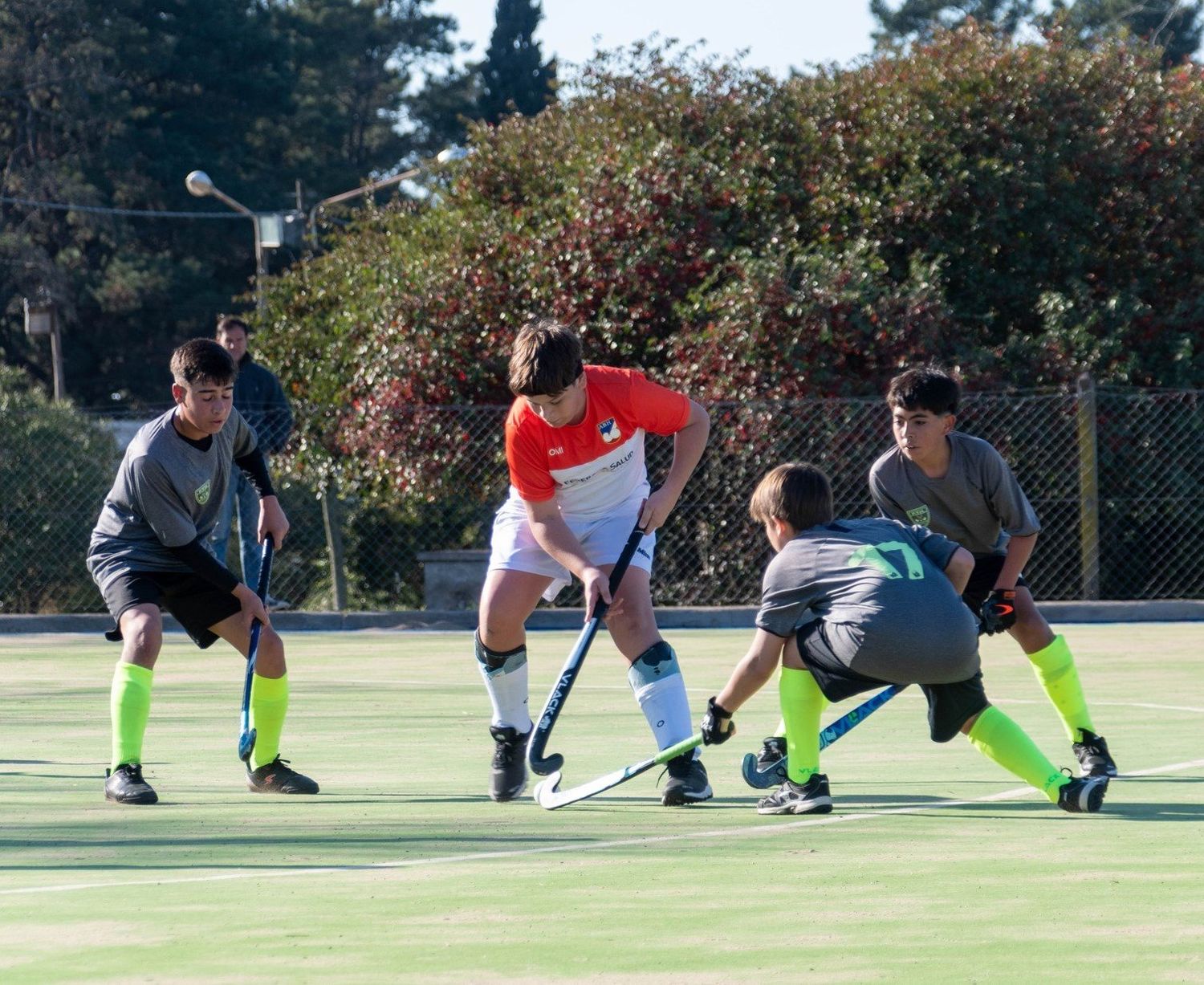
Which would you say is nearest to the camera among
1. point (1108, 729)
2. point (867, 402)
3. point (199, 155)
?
point (1108, 729)

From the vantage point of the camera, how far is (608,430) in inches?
249

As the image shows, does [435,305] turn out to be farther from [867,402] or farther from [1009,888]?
[1009,888]

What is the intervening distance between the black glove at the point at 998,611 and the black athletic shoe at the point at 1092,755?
46 cm

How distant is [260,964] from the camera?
3828mm

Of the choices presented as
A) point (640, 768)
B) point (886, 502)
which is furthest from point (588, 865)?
point (886, 502)

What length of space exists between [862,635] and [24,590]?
11289 mm

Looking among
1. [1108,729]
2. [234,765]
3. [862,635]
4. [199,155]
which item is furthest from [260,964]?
[199,155]

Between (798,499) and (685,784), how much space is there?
925mm

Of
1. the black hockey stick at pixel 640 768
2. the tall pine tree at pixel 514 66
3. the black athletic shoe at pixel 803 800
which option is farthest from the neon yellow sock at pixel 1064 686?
the tall pine tree at pixel 514 66

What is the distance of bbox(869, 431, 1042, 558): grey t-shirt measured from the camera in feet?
22.1

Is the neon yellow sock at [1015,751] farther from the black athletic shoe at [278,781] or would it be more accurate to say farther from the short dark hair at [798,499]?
the black athletic shoe at [278,781]

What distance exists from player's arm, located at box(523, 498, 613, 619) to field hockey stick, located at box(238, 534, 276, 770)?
3.59 feet

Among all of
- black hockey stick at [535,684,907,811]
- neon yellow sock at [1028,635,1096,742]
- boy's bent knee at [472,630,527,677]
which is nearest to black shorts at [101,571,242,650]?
boy's bent knee at [472,630,527,677]

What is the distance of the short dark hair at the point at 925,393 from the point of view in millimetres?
6551
